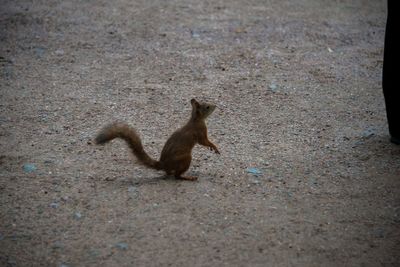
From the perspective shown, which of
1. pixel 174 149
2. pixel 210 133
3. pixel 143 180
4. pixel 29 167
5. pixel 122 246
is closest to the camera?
pixel 122 246

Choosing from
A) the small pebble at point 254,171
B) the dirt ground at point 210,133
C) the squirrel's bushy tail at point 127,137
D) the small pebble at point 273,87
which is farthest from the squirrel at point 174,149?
the small pebble at point 273,87

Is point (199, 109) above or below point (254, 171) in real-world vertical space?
above

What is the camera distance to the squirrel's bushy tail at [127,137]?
13.6 ft

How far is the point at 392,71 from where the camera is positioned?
4.99 metres

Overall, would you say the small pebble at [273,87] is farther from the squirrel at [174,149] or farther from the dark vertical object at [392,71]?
the squirrel at [174,149]

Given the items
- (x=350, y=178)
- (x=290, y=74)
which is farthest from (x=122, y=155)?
(x=290, y=74)

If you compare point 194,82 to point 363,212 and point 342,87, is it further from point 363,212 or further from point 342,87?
point 363,212

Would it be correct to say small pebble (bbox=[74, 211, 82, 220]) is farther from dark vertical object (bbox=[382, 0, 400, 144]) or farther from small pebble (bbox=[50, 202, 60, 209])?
dark vertical object (bbox=[382, 0, 400, 144])

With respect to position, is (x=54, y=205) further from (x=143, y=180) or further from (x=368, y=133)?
(x=368, y=133)

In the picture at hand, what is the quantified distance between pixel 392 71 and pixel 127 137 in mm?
2503

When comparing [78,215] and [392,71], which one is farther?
[392,71]

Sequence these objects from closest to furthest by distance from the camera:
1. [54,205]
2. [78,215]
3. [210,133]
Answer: [78,215] < [54,205] < [210,133]

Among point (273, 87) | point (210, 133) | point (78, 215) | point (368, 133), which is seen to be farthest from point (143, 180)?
point (273, 87)

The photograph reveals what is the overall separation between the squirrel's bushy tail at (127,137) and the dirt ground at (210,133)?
0.62 feet
